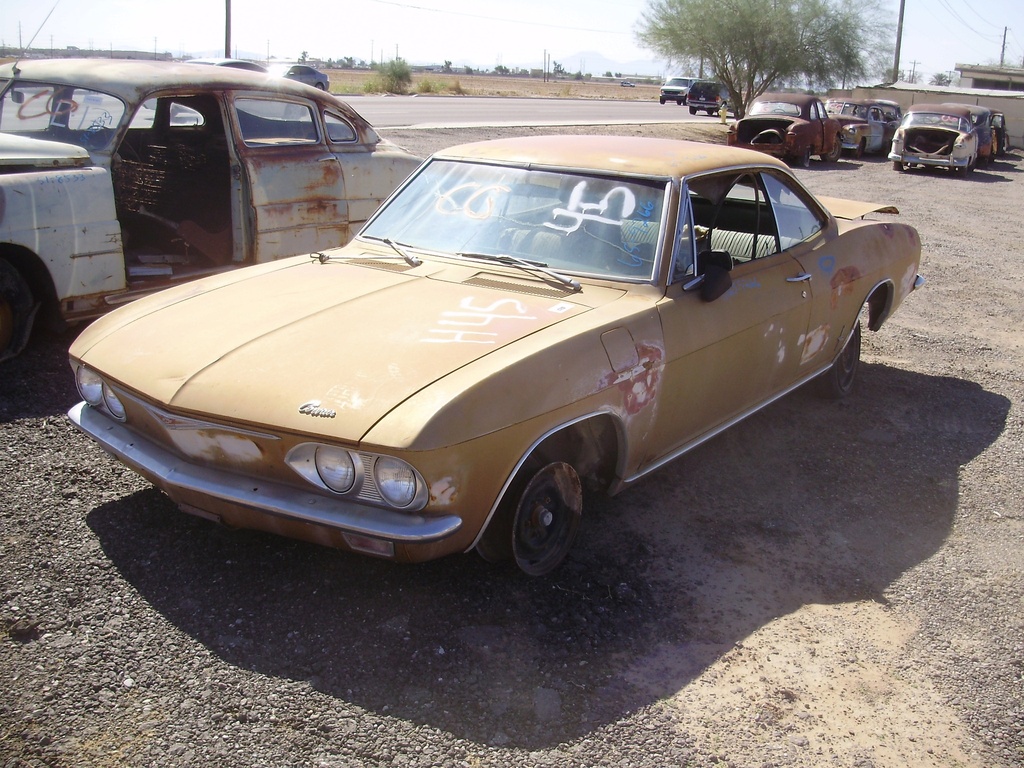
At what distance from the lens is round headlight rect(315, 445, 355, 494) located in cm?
282

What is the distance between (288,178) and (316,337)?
3.39 m

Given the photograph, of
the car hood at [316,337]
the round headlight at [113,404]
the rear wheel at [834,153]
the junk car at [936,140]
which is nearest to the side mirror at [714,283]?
Answer: the car hood at [316,337]

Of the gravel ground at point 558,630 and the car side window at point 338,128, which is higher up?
the car side window at point 338,128

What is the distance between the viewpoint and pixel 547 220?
397cm

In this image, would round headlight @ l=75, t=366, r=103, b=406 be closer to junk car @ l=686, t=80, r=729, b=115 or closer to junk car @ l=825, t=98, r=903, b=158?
junk car @ l=825, t=98, r=903, b=158

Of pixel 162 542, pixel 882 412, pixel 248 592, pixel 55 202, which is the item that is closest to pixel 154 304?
pixel 162 542

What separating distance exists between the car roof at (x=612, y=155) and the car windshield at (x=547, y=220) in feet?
0.20

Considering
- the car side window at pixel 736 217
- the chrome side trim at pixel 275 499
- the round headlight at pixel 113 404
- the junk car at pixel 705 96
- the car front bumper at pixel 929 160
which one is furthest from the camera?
the junk car at pixel 705 96

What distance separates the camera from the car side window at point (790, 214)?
15.5 ft

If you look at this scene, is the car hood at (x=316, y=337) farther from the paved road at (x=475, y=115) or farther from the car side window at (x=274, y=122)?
the paved road at (x=475, y=115)

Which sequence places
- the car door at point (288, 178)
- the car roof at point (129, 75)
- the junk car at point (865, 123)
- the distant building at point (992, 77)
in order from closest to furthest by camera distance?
the car roof at point (129, 75) → the car door at point (288, 178) → the junk car at point (865, 123) → the distant building at point (992, 77)

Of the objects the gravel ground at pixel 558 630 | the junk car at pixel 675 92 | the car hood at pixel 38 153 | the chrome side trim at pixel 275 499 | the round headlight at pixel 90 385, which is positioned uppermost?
the junk car at pixel 675 92

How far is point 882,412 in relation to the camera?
5461mm

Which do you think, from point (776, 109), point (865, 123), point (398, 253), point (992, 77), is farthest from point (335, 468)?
point (992, 77)
